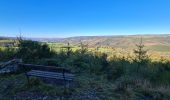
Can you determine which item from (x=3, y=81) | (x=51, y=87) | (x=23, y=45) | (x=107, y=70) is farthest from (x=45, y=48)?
(x=51, y=87)

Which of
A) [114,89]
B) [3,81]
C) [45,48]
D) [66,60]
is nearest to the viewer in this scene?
[114,89]

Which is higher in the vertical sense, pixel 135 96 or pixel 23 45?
pixel 23 45

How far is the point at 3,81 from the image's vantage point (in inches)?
401

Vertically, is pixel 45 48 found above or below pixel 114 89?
above

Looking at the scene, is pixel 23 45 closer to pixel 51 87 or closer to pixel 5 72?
pixel 5 72

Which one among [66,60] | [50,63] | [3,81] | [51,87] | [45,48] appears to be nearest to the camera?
[51,87]

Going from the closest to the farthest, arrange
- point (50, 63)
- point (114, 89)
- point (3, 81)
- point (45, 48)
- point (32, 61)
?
point (114, 89)
point (3, 81)
point (50, 63)
point (32, 61)
point (45, 48)

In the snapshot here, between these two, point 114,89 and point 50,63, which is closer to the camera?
point 114,89

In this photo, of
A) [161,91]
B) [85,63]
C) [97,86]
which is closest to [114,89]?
[97,86]

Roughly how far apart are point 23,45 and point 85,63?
3.94 metres

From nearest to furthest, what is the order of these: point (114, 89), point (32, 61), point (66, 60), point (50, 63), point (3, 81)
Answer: point (114, 89)
point (3, 81)
point (50, 63)
point (32, 61)
point (66, 60)

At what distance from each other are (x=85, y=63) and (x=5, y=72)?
461cm

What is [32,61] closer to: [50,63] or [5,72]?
[50,63]

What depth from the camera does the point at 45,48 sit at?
16203 millimetres
